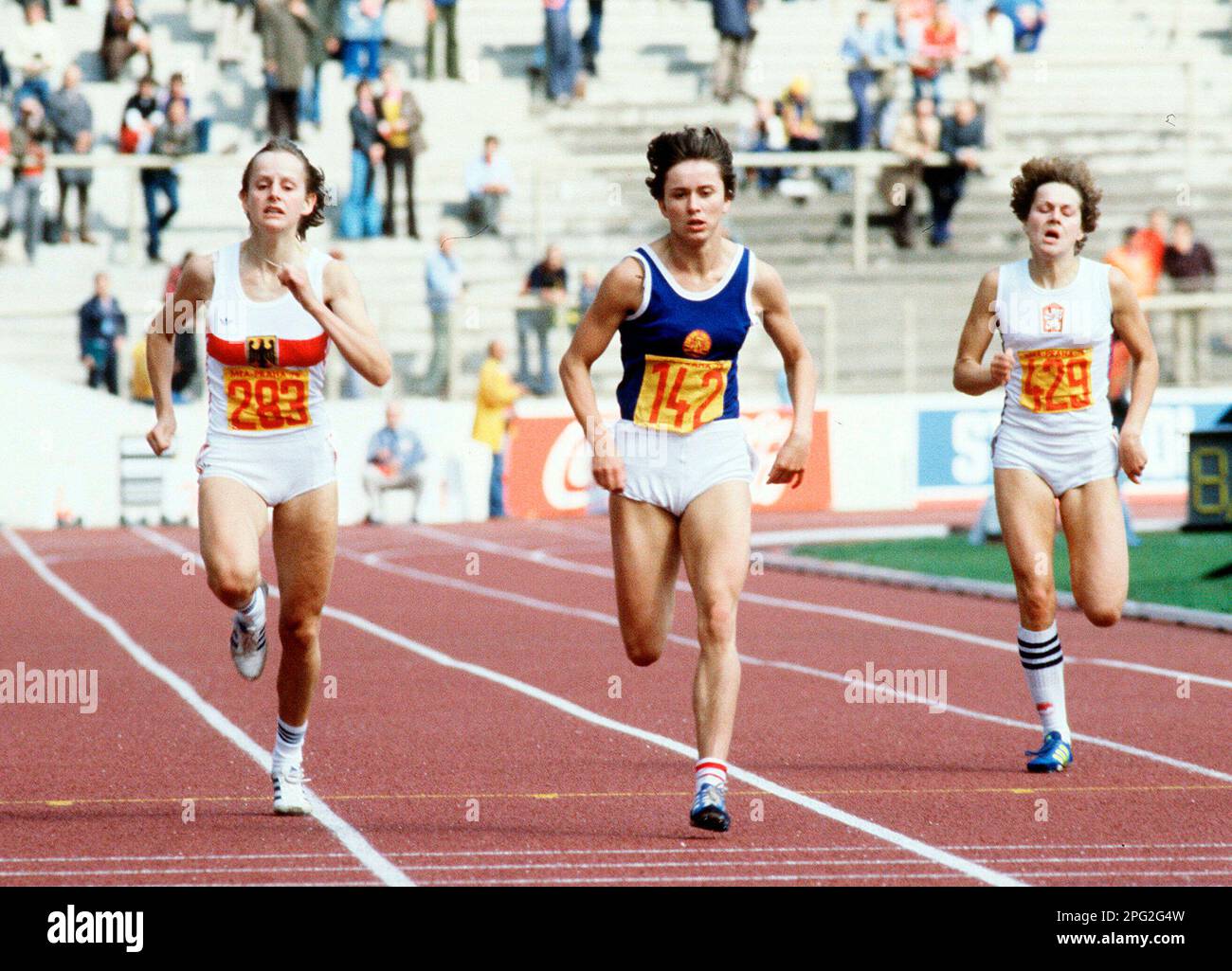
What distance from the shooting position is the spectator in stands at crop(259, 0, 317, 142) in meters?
27.8

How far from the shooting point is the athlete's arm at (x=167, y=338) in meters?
7.83

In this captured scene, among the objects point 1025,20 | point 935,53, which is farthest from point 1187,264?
point 1025,20

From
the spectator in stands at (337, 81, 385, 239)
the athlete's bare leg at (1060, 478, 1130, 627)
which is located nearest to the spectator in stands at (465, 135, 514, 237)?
the spectator in stands at (337, 81, 385, 239)

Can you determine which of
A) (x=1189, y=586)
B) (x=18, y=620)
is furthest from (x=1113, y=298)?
(x=18, y=620)

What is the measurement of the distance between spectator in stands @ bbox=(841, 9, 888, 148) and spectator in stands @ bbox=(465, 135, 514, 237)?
4.48m

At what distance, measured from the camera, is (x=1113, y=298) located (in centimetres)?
898

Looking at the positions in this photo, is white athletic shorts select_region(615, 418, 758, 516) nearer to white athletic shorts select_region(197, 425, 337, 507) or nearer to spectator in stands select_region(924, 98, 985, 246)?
white athletic shorts select_region(197, 425, 337, 507)

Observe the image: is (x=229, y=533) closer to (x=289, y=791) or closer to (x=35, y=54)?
(x=289, y=791)

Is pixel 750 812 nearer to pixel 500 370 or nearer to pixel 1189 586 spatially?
pixel 1189 586

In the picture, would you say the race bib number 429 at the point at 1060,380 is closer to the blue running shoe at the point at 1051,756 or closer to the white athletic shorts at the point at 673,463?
the blue running shoe at the point at 1051,756

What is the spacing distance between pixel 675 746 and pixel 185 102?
19300 mm

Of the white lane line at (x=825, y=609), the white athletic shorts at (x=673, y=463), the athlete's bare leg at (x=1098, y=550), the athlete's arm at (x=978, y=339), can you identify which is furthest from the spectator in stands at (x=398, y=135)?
the white athletic shorts at (x=673, y=463)

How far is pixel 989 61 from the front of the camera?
3011 centimetres

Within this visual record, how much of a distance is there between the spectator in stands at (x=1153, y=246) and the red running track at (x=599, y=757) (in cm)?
1096
